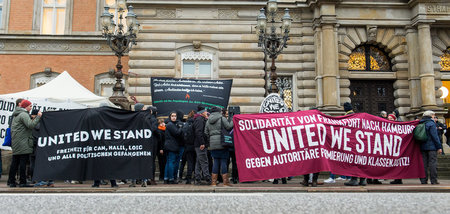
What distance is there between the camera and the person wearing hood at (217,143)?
387 inches

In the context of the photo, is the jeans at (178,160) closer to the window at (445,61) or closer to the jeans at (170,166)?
the jeans at (170,166)

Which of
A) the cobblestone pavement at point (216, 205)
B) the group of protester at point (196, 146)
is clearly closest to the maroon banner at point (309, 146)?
the group of protester at point (196, 146)

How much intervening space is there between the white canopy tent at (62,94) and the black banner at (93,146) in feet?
12.2

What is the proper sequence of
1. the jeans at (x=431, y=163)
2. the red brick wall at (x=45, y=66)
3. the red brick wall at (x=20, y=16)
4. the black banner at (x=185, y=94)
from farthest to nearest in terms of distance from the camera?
the red brick wall at (x=20, y=16) → the red brick wall at (x=45, y=66) → the black banner at (x=185, y=94) → the jeans at (x=431, y=163)

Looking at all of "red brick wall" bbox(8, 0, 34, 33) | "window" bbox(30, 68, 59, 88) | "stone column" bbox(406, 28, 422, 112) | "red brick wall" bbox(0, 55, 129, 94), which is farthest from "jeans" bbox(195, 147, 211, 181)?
"red brick wall" bbox(8, 0, 34, 33)

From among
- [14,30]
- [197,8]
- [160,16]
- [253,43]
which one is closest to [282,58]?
[253,43]

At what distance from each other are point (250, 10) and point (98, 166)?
13.5 m

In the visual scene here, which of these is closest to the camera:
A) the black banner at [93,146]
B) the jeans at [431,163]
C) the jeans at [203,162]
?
the black banner at [93,146]

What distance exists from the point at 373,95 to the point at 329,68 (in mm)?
3414

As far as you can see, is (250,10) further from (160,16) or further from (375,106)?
(375,106)

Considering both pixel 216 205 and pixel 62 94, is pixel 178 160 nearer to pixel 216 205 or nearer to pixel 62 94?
pixel 216 205

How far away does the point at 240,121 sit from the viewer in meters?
10.2

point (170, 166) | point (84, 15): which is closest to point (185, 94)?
point (170, 166)

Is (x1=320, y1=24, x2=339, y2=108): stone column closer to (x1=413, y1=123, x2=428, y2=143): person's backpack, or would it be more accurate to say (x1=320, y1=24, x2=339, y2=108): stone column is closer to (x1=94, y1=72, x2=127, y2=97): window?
(x1=413, y1=123, x2=428, y2=143): person's backpack
